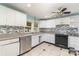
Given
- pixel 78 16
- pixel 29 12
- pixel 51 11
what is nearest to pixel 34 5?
pixel 29 12

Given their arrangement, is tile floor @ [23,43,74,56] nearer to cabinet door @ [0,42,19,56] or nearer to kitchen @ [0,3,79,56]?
kitchen @ [0,3,79,56]

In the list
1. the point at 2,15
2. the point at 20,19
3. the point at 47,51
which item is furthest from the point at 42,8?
the point at 47,51

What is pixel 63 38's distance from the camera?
1.99m

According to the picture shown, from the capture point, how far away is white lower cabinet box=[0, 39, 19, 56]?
1.72 m

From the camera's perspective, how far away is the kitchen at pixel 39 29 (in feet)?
6.03

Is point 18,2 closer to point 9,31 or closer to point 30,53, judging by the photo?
point 9,31

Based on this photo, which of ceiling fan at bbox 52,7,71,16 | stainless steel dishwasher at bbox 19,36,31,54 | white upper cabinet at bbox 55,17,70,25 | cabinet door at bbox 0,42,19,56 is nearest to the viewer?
cabinet door at bbox 0,42,19,56

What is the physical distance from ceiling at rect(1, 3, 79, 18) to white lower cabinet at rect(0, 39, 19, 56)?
0.81 m

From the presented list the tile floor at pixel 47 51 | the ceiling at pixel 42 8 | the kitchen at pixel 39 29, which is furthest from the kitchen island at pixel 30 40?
the ceiling at pixel 42 8

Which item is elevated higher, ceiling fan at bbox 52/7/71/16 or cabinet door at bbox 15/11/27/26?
ceiling fan at bbox 52/7/71/16

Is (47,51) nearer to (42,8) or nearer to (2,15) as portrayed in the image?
(42,8)

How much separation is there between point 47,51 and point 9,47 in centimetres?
90

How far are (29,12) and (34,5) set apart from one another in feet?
0.80

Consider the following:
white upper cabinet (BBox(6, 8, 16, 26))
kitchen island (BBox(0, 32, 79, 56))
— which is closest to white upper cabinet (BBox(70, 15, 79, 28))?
kitchen island (BBox(0, 32, 79, 56))
